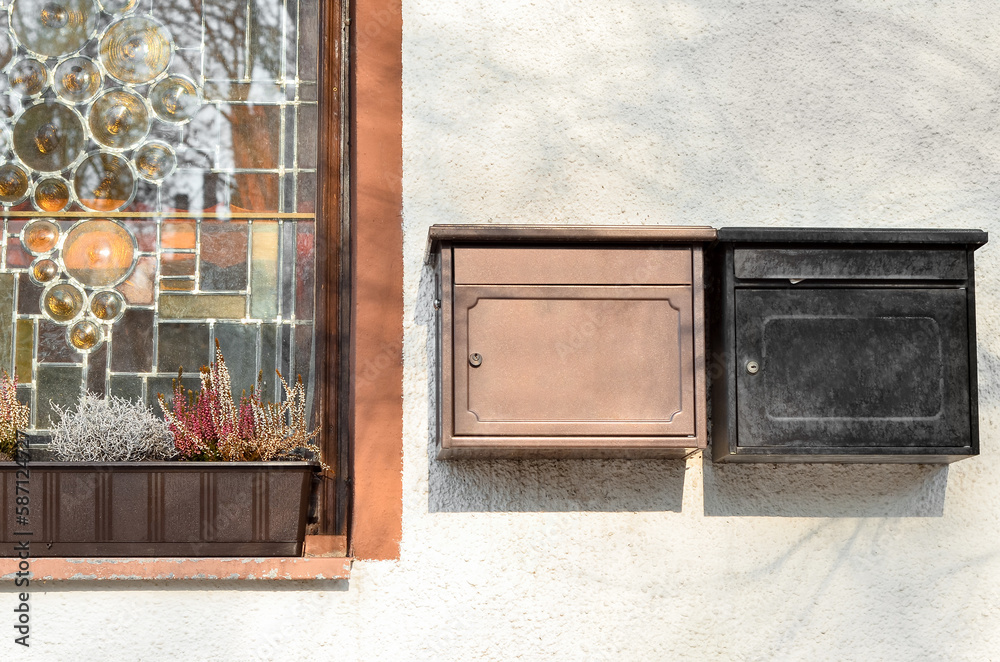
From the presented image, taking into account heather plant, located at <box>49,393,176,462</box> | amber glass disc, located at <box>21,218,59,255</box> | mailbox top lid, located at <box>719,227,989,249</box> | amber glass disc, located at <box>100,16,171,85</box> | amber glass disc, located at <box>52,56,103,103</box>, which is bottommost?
heather plant, located at <box>49,393,176,462</box>

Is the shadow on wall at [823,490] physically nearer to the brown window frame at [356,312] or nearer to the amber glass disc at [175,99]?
the brown window frame at [356,312]

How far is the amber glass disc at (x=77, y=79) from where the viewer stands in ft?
11.3

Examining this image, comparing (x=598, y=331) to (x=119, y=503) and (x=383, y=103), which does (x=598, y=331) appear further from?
(x=119, y=503)

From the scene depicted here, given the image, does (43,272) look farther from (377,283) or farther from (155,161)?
(377,283)

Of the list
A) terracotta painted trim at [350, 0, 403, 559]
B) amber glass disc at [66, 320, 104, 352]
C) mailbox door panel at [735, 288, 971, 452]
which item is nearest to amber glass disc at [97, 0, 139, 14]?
terracotta painted trim at [350, 0, 403, 559]

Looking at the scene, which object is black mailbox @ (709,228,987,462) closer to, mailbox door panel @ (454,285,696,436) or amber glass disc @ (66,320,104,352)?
mailbox door panel @ (454,285,696,436)

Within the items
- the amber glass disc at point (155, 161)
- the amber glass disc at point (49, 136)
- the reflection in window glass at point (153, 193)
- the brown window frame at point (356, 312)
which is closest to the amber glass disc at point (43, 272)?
the reflection in window glass at point (153, 193)

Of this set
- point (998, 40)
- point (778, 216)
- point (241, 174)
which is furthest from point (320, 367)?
→ point (998, 40)

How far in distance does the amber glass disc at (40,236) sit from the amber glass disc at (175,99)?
1.84 feet

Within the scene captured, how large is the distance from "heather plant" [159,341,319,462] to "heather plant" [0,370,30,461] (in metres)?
0.45

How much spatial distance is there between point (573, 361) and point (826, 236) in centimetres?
85

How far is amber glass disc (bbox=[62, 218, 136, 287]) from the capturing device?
3.34 m

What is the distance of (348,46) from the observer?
3.40 meters

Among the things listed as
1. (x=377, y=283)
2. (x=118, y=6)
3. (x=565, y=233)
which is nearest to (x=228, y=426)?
(x=377, y=283)
